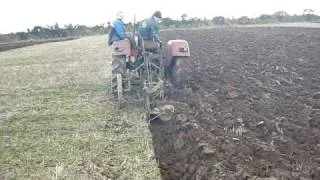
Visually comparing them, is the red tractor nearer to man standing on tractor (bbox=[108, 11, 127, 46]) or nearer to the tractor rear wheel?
the tractor rear wheel

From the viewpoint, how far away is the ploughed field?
7.02m

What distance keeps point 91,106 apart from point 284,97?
12.7 feet

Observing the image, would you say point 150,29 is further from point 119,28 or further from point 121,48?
point 121,48

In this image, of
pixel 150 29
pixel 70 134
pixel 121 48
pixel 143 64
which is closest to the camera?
pixel 70 134

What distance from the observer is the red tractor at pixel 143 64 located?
1117 cm

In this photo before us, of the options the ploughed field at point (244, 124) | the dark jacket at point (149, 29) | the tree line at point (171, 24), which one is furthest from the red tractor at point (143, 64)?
the tree line at point (171, 24)

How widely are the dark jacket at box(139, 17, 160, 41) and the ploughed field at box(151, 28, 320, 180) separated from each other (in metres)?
1.29

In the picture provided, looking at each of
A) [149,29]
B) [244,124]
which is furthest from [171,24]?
[244,124]

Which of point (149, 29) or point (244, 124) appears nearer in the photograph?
point (244, 124)

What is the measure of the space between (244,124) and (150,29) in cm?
358

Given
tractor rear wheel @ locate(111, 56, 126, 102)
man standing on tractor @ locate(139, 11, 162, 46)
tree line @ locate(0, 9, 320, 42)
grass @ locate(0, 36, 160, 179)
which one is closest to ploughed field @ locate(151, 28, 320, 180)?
grass @ locate(0, 36, 160, 179)

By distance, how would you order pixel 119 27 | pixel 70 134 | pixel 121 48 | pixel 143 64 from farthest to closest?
pixel 143 64 → pixel 119 27 → pixel 121 48 → pixel 70 134

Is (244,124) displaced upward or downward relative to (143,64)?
downward

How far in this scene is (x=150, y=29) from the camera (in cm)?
1154
